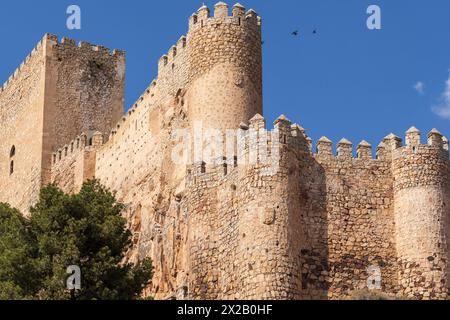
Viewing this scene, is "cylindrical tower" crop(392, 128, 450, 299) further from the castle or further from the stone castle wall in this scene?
the stone castle wall

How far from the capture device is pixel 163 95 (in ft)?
137

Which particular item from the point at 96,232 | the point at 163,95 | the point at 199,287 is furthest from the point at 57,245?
the point at 163,95

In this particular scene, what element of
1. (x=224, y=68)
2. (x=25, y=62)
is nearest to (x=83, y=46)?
(x=25, y=62)

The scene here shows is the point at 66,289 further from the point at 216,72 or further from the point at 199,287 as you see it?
the point at 216,72

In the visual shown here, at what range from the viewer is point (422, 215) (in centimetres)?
3412

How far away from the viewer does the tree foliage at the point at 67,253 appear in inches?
1289

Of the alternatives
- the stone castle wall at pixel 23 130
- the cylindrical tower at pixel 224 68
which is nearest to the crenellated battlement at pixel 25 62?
the stone castle wall at pixel 23 130

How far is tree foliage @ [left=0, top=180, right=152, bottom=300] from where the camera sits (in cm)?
3275

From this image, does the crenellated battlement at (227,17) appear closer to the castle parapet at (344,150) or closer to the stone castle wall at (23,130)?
the castle parapet at (344,150)

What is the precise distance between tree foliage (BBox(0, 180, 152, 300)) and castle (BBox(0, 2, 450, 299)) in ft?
6.58

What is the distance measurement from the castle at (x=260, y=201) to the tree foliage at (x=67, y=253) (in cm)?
201

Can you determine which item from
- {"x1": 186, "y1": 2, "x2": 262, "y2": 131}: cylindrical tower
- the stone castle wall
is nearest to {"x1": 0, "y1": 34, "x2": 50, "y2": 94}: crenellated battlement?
the stone castle wall

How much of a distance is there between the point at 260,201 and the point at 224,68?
21.3ft
